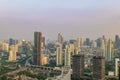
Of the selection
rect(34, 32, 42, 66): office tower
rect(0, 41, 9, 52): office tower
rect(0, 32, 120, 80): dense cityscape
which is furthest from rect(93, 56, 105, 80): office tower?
rect(0, 41, 9, 52): office tower

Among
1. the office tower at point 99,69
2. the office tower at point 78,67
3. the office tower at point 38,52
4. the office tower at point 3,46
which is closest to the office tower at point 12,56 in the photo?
the office tower at point 38,52

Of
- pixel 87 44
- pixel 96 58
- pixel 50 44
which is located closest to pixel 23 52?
pixel 50 44

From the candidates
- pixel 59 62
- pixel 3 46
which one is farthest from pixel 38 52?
pixel 3 46

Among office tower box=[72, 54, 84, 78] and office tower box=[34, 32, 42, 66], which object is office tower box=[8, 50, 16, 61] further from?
office tower box=[72, 54, 84, 78]

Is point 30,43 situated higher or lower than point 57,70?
higher

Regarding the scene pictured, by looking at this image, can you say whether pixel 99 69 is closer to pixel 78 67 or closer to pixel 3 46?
pixel 78 67

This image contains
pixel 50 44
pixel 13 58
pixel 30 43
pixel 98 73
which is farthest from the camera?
Answer: pixel 50 44

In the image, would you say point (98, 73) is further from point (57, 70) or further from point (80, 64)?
point (57, 70)

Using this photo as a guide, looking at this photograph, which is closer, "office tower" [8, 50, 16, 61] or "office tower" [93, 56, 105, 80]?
"office tower" [93, 56, 105, 80]
